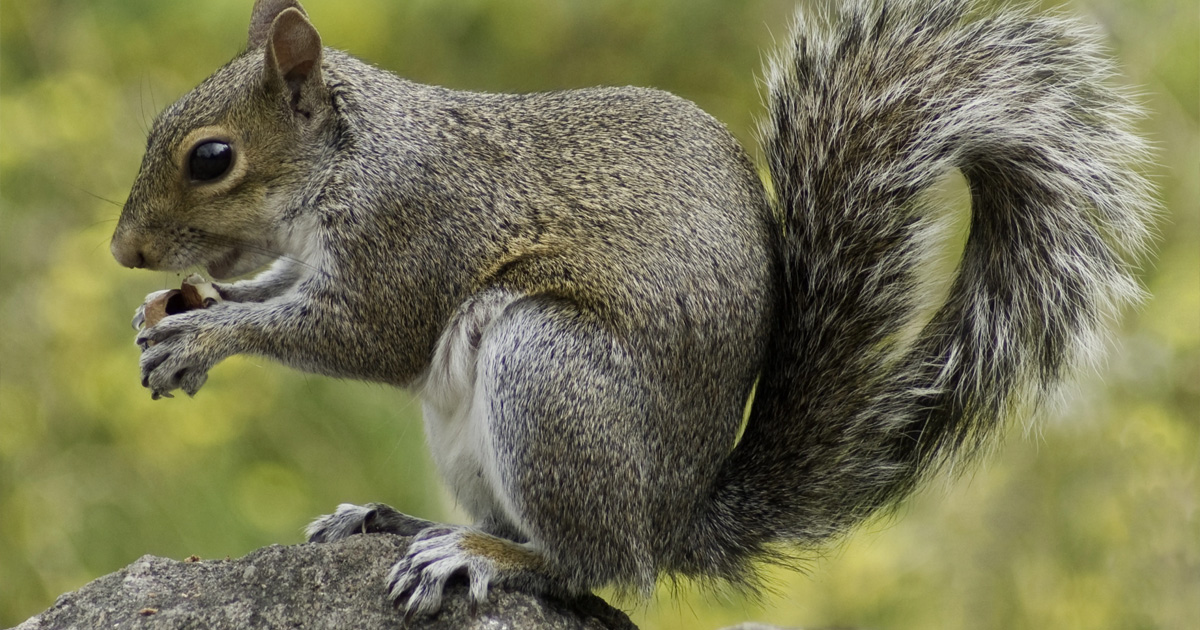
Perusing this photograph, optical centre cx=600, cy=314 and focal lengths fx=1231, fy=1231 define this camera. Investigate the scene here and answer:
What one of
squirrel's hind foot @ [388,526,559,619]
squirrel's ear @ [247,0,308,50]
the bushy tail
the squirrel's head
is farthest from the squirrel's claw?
squirrel's ear @ [247,0,308,50]

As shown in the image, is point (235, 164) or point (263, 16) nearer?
point (235, 164)

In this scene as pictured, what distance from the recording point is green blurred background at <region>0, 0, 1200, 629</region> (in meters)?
3.05

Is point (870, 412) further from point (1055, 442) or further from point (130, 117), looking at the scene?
point (130, 117)

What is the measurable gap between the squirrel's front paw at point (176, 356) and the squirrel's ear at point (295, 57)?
0.41 m

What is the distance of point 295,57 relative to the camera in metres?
2.04

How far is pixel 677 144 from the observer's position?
7.01 feet

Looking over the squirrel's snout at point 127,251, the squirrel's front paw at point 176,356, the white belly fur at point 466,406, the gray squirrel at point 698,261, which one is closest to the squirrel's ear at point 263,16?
the gray squirrel at point 698,261

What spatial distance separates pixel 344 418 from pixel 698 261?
1.96 metres

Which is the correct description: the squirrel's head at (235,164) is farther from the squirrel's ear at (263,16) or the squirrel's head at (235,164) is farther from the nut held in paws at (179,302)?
the squirrel's ear at (263,16)

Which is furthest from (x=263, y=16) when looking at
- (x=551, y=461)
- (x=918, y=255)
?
(x=918, y=255)

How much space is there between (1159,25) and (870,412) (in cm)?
199

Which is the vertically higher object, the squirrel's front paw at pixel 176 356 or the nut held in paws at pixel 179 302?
the nut held in paws at pixel 179 302

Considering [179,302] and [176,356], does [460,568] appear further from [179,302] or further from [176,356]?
[179,302]

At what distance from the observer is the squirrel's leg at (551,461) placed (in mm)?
1863
